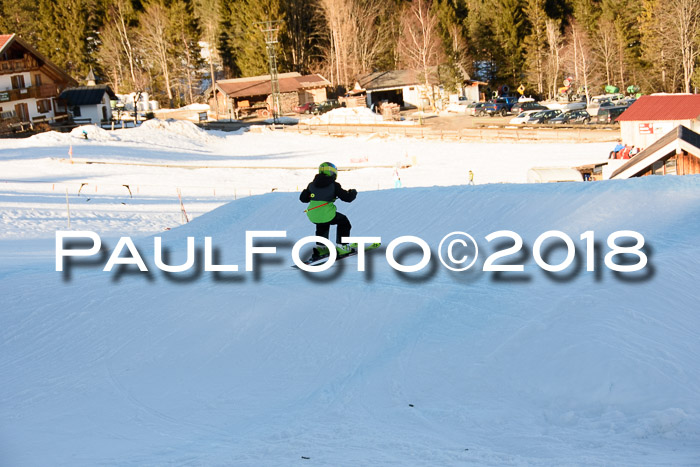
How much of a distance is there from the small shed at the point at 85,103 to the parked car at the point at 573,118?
35.2m

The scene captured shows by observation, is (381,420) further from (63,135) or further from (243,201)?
(63,135)

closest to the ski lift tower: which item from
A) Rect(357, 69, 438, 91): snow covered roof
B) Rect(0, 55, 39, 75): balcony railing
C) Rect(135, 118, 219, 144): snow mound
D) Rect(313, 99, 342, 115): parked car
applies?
Rect(313, 99, 342, 115): parked car

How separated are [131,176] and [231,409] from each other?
2936 centimetres

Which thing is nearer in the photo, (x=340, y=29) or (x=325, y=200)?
(x=325, y=200)

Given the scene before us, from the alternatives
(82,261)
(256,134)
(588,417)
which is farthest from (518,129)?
(588,417)

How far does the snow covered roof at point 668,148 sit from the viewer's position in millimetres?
19094

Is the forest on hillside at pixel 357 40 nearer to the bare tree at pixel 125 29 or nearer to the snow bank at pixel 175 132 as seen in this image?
the bare tree at pixel 125 29

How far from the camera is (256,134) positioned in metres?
57.0

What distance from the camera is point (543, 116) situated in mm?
52125

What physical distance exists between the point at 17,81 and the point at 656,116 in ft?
140

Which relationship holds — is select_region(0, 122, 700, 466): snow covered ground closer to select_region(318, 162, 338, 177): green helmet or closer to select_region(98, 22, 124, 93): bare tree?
select_region(318, 162, 338, 177): green helmet

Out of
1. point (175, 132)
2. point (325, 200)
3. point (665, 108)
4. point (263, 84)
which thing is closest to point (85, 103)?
point (175, 132)

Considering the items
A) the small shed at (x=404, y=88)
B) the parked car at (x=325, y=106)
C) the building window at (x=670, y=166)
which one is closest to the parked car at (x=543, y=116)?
the small shed at (x=404, y=88)

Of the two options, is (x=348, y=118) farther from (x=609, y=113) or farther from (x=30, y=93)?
(x=30, y=93)
